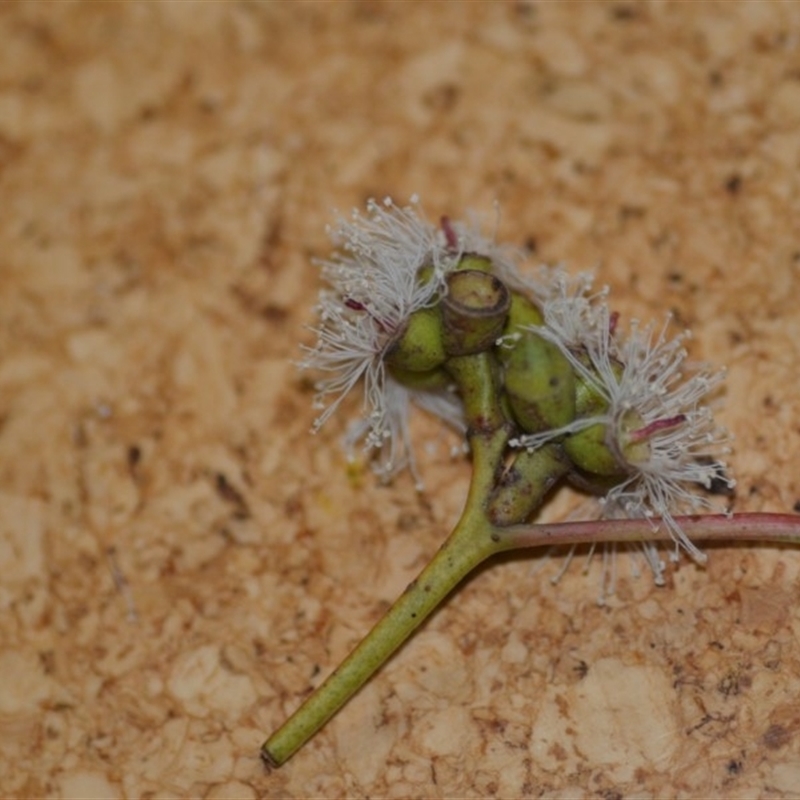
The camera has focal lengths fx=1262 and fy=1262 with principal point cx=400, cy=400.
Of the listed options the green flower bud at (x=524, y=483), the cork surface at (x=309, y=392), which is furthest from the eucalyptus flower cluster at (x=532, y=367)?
the cork surface at (x=309, y=392)

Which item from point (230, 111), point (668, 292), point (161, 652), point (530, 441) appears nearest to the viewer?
point (530, 441)

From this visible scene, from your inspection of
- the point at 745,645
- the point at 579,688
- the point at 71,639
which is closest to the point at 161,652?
the point at 71,639

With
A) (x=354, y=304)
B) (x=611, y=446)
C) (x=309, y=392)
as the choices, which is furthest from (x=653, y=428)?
(x=309, y=392)

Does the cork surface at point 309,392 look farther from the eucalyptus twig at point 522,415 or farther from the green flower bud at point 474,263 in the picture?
the green flower bud at point 474,263

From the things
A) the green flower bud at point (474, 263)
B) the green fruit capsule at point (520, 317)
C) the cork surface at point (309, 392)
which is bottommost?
the cork surface at point (309, 392)

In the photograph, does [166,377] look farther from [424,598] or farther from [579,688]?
[579,688]

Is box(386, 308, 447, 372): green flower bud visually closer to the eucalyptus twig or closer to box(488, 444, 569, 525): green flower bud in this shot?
the eucalyptus twig

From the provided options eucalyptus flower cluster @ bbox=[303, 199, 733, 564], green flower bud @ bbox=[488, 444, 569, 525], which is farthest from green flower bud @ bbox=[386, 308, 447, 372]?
green flower bud @ bbox=[488, 444, 569, 525]
